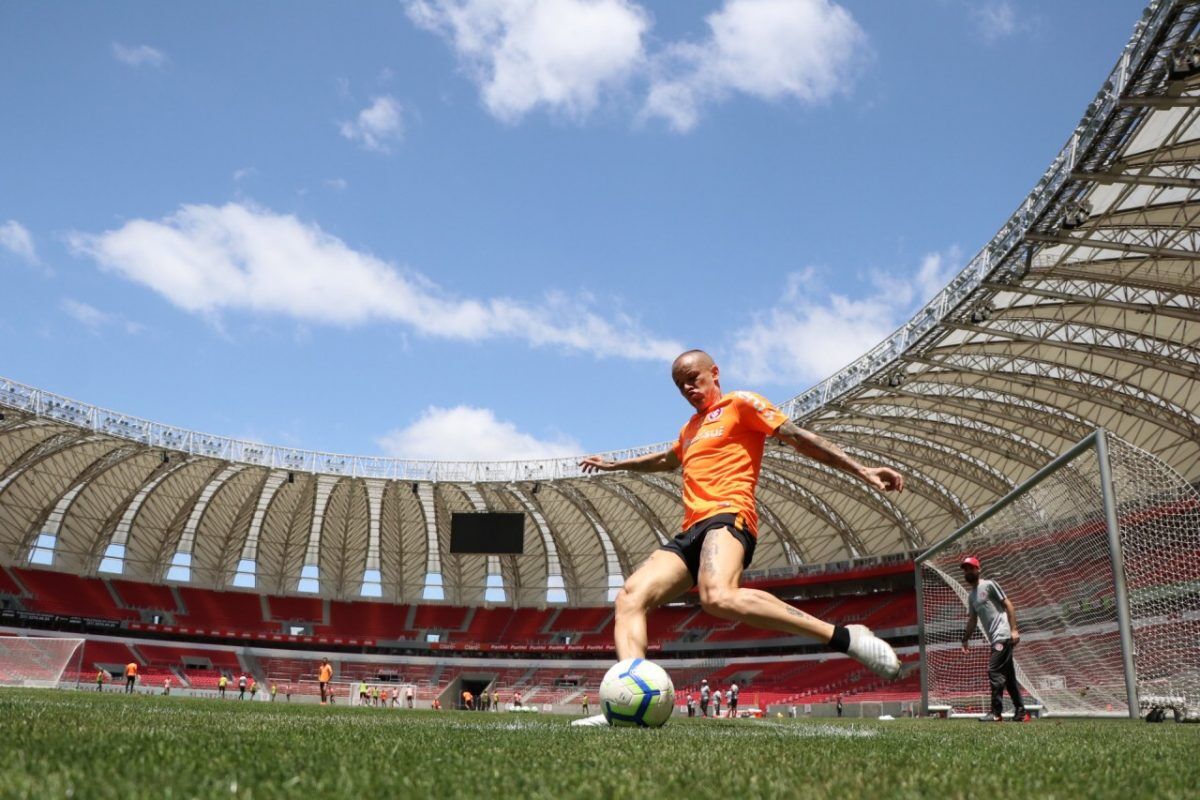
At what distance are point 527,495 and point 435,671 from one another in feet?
46.2

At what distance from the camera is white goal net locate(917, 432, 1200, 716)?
1023cm

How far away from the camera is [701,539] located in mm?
5602

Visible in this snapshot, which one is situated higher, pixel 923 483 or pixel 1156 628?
pixel 923 483

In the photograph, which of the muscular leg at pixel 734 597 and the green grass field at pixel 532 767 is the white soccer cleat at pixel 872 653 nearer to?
the muscular leg at pixel 734 597

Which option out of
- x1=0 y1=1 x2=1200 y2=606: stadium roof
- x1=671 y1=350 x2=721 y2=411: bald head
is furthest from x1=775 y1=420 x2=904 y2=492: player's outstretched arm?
x1=0 y1=1 x2=1200 y2=606: stadium roof

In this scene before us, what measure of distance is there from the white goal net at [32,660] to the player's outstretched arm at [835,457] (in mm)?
28877

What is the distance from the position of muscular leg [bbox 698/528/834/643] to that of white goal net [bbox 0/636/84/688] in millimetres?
28624

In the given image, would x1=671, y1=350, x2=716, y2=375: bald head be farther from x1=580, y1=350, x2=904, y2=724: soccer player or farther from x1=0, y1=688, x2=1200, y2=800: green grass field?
x1=0, y1=688, x2=1200, y2=800: green grass field

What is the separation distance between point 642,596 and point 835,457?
1.49 metres

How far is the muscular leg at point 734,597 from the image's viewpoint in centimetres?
517

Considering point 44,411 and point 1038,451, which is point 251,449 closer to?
point 44,411

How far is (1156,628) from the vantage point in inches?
410

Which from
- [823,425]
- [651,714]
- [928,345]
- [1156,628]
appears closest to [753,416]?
[651,714]

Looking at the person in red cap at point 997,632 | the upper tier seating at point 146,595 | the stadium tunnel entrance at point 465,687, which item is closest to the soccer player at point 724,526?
the person in red cap at point 997,632
